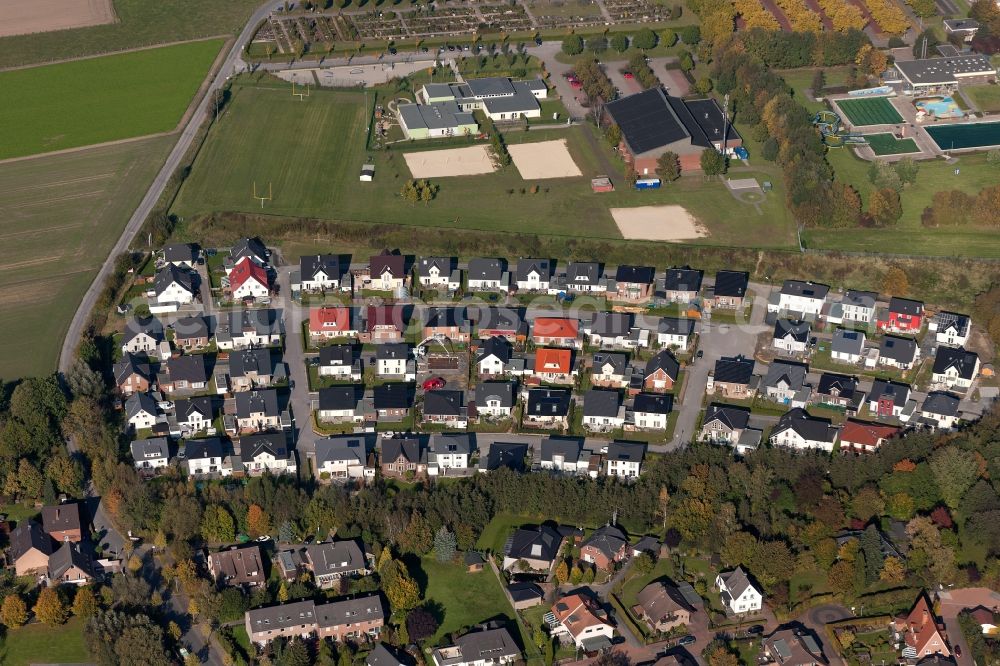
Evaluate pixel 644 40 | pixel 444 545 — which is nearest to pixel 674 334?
pixel 444 545

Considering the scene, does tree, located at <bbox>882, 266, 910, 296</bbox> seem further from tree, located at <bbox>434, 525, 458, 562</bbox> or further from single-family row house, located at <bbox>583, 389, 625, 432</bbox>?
tree, located at <bbox>434, 525, 458, 562</bbox>

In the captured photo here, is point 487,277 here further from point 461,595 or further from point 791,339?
point 461,595

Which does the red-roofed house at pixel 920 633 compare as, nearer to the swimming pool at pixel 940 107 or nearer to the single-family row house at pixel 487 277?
the single-family row house at pixel 487 277

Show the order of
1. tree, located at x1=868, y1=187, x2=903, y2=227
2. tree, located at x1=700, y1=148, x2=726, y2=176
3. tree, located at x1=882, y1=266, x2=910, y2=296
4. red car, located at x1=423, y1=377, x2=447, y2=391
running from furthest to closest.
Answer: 1. tree, located at x1=700, y1=148, x2=726, y2=176
2. tree, located at x1=868, y1=187, x2=903, y2=227
3. tree, located at x1=882, y1=266, x2=910, y2=296
4. red car, located at x1=423, y1=377, x2=447, y2=391

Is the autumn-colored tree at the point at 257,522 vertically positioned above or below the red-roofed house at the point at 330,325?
below

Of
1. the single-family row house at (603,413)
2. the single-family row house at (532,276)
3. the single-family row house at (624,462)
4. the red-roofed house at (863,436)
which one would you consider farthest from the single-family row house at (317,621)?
the single-family row house at (532,276)

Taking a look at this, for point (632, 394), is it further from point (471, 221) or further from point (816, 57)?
point (816, 57)

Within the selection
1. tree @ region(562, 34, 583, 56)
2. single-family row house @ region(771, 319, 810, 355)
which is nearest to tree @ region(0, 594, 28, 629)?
single-family row house @ region(771, 319, 810, 355)
